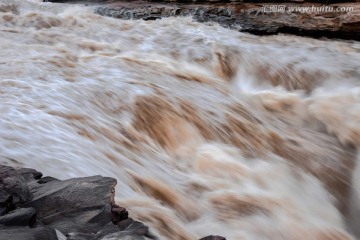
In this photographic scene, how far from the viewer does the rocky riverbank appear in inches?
277

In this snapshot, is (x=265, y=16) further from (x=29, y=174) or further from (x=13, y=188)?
(x=13, y=188)

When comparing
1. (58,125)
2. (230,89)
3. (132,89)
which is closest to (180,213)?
(58,125)

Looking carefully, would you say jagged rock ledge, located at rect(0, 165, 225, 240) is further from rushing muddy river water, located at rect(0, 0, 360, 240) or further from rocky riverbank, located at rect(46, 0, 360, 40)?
rocky riverbank, located at rect(46, 0, 360, 40)

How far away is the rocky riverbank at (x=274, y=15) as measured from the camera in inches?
277

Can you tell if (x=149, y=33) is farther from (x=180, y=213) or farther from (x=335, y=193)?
(x=180, y=213)

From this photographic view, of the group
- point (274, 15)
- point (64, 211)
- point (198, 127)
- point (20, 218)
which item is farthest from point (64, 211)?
point (274, 15)

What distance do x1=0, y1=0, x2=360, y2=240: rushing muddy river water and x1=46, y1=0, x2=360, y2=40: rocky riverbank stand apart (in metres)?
0.81

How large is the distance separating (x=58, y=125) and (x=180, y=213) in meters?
1.12

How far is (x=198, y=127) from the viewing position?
12.4 ft

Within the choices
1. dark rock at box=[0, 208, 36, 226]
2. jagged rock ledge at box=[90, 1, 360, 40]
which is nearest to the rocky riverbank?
jagged rock ledge at box=[90, 1, 360, 40]

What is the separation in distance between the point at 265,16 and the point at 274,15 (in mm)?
141

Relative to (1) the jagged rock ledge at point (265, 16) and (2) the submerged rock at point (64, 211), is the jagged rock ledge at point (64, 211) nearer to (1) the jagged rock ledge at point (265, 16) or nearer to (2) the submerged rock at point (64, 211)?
(2) the submerged rock at point (64, 211)

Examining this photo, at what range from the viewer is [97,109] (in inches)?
147

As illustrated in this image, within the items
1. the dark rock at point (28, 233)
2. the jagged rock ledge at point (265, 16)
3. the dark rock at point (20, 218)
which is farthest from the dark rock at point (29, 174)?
the jagged rock ledge at point (265, 16)
